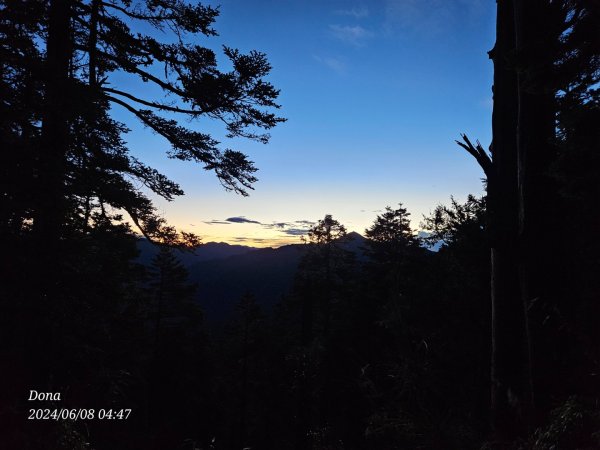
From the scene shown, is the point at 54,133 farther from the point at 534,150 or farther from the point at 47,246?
the point at 534,150

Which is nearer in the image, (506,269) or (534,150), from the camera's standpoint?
(534,150)

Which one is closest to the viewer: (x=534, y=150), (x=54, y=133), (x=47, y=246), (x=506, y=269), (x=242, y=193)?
(x=534, y=150)

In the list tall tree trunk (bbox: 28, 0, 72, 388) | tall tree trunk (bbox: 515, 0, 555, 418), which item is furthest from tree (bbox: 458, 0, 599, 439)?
tall tree trunk (bbox: 28, 0, 72, 388)

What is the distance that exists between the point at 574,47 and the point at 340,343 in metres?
21.8

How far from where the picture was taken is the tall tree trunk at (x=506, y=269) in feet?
13.4

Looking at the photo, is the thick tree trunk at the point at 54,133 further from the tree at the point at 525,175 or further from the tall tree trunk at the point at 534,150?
the tall tree trunk at the point at 534,150

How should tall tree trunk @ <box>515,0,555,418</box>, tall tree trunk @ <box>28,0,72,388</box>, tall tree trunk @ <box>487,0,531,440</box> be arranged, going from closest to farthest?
tall tree trunk @ <box>515,0,555,418</box> → tall tree trunk @ <box>487,0,531,440</box> → tall tree trunk @ <box>28,0,72,388</box>

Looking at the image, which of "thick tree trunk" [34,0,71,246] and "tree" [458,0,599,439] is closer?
"tree" [458,0,599,439]

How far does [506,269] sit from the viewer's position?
4.32 metres

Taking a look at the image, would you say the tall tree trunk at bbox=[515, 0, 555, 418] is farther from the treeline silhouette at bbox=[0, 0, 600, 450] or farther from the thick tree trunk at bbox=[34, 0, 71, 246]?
the thick tree trunk at bbox=[34, 0, 71, 246]

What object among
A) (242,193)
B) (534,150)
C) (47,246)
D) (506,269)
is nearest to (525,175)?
(534,150)

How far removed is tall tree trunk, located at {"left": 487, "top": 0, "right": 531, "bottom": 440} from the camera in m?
4.09

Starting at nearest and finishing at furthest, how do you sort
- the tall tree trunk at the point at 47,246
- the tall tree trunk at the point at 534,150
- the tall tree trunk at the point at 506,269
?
the tall tree trunk at the point at 534,150 → the tall tree trunk at the point at 506,269 → the tall tree trunk at the point at 47,246

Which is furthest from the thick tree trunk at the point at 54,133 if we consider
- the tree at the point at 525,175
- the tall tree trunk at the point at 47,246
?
the tree at the point at 525,175
